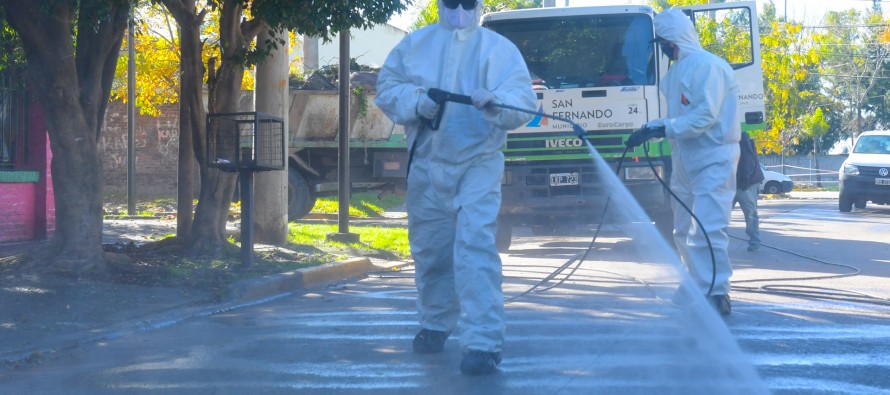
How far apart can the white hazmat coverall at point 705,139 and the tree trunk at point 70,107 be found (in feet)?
15.7

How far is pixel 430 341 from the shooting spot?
557 cm

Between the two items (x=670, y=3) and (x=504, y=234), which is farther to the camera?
(x=670, y=3)

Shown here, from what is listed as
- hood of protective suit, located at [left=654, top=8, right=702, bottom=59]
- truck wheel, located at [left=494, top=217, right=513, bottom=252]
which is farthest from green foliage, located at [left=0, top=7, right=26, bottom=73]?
hood of protective suit, located at [left=654, top=8, right=702, bottom=59]

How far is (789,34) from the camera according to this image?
39.1m

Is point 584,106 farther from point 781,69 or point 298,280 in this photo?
point 781,69

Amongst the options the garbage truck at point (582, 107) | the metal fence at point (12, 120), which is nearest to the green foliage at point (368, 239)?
the garbage truck at point (582, 107)

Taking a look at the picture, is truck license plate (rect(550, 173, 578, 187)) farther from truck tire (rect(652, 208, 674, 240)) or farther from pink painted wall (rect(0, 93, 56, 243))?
pink painted wall (rect(0, 93, 56, 243))

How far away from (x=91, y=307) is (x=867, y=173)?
1836 centimetres

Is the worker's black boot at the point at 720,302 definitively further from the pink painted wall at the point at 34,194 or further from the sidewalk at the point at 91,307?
the pink painted wall at the point at 34,194

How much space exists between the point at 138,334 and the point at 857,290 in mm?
5700

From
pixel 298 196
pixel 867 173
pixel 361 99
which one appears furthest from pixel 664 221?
pixel 867 173

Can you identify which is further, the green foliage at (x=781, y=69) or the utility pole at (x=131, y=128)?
the green foliage at (x=781, y=69)

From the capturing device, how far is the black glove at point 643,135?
6.54 meters

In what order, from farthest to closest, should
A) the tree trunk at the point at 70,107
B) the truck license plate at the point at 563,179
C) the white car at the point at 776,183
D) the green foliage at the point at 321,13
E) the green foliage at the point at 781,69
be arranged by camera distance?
the white car at the point at 776,183 < the green foliage at the point at 781,69 < the truck license plate at the point at 563,179 < the green foliage at the point at 321,13 < the tree trunk at the point at 70,107
